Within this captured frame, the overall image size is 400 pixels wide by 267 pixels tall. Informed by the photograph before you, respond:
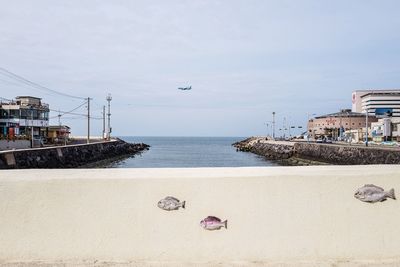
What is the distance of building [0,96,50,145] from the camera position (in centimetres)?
5809

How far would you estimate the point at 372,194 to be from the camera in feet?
14.4

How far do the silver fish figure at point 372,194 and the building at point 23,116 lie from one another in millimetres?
56479

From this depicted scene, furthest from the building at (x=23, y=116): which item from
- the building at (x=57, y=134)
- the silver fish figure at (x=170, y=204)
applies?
the silver fish figure at (x=170, y=204)

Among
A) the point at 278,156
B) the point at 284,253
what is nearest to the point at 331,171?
the point at 284,253

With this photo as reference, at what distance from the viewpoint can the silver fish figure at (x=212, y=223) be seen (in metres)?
4.27

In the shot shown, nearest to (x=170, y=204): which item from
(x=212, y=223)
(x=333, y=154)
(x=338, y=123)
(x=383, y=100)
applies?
(x=212, y=223)

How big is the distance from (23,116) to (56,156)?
23.2 metres

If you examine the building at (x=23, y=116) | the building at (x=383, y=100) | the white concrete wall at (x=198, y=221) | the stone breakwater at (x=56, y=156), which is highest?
the building at (x=383, y=100)

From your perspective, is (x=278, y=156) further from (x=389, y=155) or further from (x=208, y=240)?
(x=208, y=240)

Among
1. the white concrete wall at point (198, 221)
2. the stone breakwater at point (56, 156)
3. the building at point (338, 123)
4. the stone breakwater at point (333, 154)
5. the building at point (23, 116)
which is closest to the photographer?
the white concrete wall at point (198, 221)

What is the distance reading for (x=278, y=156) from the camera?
6122 cm

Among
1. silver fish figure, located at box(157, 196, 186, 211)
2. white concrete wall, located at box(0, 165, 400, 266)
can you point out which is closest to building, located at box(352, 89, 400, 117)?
white concrete wall, located at box(0, 165, 400, 266)

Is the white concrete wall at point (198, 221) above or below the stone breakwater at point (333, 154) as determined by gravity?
above

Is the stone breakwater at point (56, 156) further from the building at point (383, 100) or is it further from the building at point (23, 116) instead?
the building at point (383, 100)
